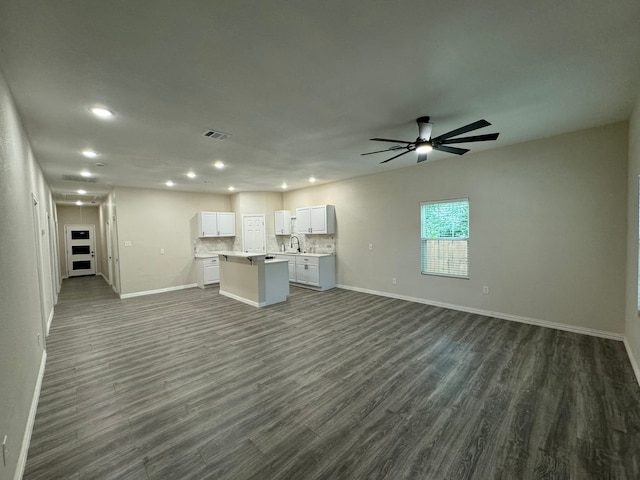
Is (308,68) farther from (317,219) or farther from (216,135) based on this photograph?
(317,219)

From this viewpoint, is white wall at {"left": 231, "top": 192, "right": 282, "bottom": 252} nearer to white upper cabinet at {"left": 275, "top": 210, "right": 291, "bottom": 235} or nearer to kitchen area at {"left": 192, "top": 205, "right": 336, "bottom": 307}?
kitchen area at {"left": 192, "top": 205, "right": 336, "bottom": 307}

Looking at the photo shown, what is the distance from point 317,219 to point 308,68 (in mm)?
5187

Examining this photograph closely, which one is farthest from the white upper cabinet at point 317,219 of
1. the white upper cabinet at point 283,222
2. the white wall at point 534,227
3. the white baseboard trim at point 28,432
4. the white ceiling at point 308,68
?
the white baseboard trim at point 28,432

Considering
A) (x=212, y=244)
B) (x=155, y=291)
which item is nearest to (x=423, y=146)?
(x=212, y=244)

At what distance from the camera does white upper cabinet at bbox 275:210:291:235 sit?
830cm

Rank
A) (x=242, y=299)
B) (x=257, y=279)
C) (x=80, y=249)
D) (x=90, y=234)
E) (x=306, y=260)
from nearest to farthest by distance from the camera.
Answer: (x=257, y=279)
(x=242, y=299)
(x=306, y=260)
(x=80, y=249)
(x=90, y=234)

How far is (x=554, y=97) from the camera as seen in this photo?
108 inches

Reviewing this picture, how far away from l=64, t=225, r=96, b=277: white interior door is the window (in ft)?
40.5

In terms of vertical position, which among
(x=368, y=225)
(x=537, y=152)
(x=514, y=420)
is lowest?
(x=514, y=420)

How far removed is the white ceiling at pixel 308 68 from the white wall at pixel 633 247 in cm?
35

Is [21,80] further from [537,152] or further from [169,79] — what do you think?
[537,152]

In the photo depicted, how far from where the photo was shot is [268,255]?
707 cm

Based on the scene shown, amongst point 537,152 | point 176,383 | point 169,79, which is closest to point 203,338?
point 176,383

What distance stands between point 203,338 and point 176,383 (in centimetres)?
117
